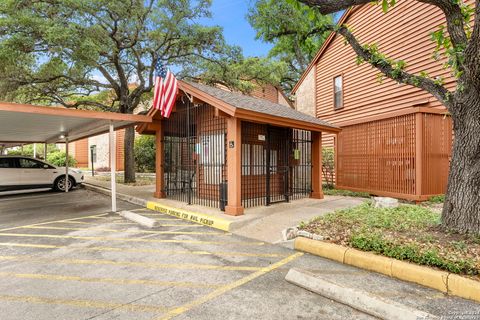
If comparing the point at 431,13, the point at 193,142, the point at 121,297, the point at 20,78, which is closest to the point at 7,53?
the point at 20,78

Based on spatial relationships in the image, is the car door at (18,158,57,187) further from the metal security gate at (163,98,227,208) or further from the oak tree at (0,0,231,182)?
the metal security gate at (163,98,227,208)

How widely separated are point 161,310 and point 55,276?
190 centimetres

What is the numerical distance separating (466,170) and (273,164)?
5.68m

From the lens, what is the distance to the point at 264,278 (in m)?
3.84

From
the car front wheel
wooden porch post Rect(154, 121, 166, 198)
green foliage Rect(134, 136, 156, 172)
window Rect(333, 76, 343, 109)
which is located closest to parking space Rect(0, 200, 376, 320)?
wooden porch post Rect(154, 121, 166, 198)

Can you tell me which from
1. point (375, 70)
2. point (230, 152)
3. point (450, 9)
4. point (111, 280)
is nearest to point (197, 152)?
point (230, 152)

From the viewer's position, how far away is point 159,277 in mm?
3871

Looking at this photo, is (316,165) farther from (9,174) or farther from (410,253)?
(9,174)

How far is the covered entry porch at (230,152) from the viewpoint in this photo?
26.3 feet

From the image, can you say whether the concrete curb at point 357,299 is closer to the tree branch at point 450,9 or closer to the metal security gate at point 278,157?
the tree branch at point 450,9

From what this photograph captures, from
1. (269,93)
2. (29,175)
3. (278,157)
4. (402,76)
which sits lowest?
(29,175)

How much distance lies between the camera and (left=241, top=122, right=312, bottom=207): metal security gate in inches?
344

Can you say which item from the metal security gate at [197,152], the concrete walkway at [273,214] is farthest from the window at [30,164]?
the metal security gate at [197,152]

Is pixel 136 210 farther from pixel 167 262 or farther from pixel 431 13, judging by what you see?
pixel 431 13
